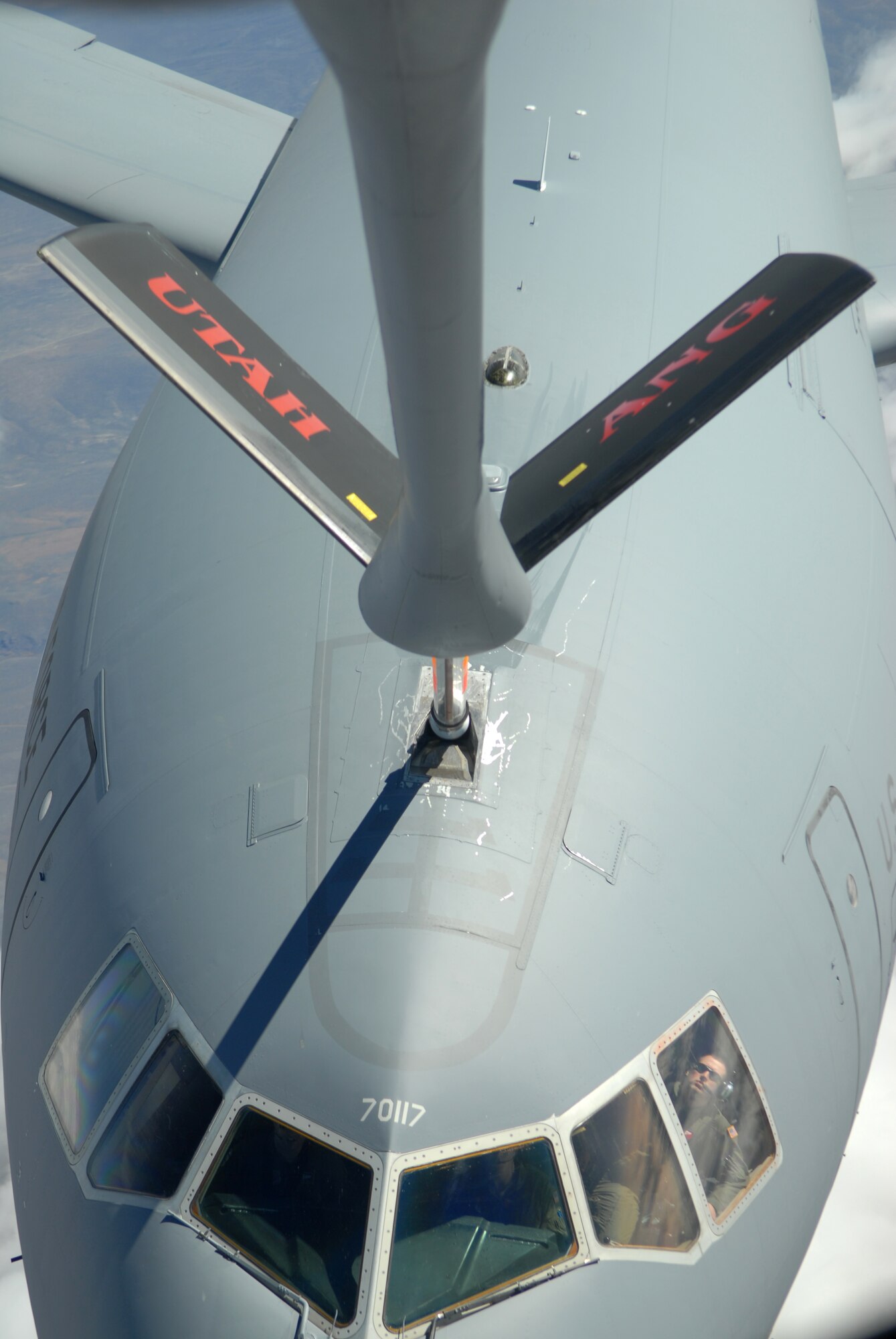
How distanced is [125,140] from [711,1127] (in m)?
14.5

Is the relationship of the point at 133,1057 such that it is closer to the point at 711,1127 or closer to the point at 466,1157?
the point at 466,1157

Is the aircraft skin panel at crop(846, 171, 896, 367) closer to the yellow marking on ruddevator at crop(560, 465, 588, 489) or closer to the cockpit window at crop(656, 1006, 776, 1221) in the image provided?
the yellow marking on ruddevator at crop(560, 465, 588, 489)

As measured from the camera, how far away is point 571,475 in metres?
5.75

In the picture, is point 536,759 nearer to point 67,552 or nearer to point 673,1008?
point 673,1008

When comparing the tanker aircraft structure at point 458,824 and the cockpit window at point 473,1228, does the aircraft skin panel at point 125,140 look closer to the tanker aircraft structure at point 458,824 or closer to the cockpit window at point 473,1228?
the tanker aircraft structure at point 458,824

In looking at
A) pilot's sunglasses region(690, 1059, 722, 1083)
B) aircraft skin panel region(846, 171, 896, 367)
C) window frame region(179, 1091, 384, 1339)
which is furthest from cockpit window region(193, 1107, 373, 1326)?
aircraft skin panel region(846, 171, 896, 367)

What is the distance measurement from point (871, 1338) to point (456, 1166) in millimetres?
3093

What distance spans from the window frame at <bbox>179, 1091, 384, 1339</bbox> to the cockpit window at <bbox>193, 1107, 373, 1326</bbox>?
0.02 meters

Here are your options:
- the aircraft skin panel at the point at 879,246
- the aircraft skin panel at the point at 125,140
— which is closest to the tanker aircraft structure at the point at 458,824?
the aircraft skin panel at the point at 879,246

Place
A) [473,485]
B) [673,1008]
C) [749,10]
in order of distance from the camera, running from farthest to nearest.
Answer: [749,10] → [673,1008] → [473,485]

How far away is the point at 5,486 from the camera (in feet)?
365

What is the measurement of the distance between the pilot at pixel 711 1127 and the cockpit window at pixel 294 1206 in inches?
75.6

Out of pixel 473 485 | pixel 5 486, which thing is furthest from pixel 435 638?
pixel 5 486

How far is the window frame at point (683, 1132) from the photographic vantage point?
22.2ft
